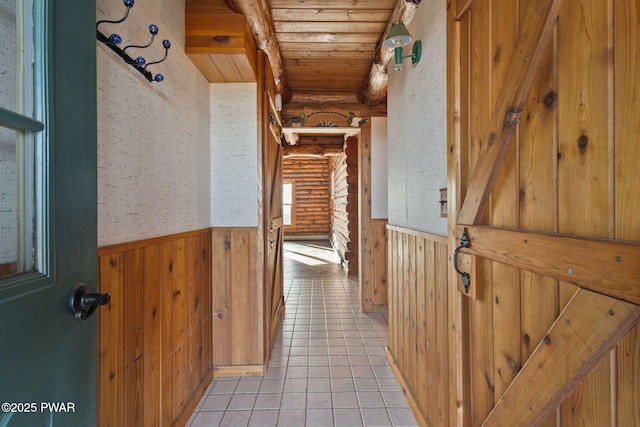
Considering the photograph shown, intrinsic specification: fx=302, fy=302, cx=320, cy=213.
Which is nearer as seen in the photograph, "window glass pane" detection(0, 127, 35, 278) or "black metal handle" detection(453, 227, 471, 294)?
"window glass pane" detection(0, 127, 35, 278)

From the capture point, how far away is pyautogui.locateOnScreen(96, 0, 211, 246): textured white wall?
114 cm

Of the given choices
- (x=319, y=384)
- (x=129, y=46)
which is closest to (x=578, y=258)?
(x=129, y=46)

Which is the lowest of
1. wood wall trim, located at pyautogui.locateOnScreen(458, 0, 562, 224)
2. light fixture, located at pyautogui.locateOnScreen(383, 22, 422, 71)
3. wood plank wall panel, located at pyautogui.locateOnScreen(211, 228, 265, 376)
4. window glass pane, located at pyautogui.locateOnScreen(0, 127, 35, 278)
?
wood plank wall panel, located at pyautogui.locateOnScreen(211, 228, 265, 376)

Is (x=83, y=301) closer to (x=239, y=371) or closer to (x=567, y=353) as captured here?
(x=567, y=353)

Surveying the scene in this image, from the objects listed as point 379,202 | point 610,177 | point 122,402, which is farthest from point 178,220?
point 379,202

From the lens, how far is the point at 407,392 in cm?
196

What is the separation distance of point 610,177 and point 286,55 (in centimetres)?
277

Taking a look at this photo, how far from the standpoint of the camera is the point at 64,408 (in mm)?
721

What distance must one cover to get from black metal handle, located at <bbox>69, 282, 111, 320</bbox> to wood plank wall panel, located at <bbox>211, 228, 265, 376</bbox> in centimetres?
149

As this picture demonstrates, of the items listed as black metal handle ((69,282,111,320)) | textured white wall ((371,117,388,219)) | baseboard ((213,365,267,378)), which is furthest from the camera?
textured white wall ((371,117,388,219))

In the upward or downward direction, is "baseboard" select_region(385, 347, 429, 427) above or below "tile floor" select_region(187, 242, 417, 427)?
above

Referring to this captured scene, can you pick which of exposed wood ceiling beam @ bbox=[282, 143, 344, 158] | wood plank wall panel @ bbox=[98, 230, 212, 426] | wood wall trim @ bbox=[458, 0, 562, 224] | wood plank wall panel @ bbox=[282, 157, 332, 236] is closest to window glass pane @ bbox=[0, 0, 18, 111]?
wood plank wall panel @ bbox=[98, 230, 212, 426]

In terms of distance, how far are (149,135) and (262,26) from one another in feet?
4.01

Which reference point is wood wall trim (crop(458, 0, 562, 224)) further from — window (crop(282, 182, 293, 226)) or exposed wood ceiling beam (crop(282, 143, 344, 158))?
window (crop(282, 182, 293, 226))
